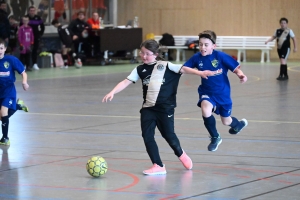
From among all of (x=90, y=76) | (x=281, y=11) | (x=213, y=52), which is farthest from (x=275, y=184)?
(x=281, y=11)

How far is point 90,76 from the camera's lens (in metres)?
25.4

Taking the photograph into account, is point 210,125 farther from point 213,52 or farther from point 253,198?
point 253,198

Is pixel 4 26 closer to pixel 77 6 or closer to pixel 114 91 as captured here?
pixel 77 6

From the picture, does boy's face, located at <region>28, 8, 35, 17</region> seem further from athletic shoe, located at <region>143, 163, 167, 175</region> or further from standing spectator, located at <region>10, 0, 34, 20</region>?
athletic shoe, located at <region>143, 163, 167, 175</region>

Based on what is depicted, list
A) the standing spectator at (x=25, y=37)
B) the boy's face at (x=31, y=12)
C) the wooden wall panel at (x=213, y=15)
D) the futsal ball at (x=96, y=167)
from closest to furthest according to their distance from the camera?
the futsal ball at (x=96, y=167), the standing spectator at (x=25, y=37), the boy's face at (x=31, y=12), the wooden wall panel at (x=213, y=15)

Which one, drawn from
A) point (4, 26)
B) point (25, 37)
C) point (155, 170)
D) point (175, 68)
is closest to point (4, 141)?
point (155, 170)

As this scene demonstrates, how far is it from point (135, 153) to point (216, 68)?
5.56 feet

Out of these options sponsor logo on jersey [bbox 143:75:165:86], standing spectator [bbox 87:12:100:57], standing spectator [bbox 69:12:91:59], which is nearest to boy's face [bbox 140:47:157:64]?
sponsor logo on jersey [bbox 143:75:165:86]

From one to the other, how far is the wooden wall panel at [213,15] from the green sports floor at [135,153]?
16.9 m

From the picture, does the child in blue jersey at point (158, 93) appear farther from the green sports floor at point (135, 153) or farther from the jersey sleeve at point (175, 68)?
the green sports floor at point (135, 153)

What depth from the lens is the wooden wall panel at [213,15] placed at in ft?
114

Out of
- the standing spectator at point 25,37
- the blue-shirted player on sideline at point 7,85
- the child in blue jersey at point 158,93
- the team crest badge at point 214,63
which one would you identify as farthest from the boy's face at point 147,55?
the standing spectator at point 25,37

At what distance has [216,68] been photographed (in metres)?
10.3

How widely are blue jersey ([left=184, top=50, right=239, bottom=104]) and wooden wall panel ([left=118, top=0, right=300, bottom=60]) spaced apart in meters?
24.9
